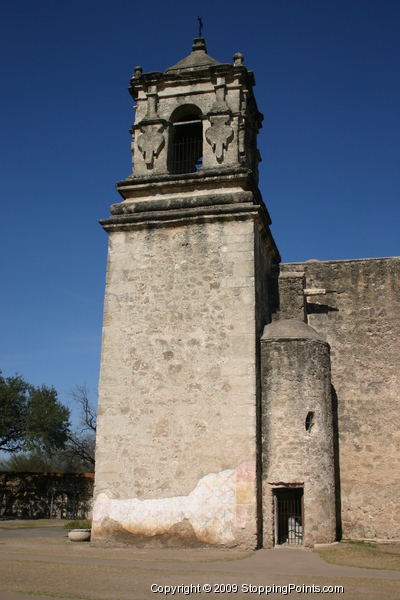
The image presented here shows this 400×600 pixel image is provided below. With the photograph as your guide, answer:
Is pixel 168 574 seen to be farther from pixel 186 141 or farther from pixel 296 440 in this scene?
pixel 186 141

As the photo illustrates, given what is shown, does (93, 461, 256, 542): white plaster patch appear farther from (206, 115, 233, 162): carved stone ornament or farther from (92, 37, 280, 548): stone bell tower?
(206, 115, 233, 162): carved stone ornament

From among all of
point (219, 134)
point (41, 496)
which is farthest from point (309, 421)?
point (41, 496)

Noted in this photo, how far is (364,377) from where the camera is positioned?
11766 mm

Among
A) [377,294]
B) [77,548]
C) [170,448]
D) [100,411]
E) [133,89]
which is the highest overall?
[133,89]

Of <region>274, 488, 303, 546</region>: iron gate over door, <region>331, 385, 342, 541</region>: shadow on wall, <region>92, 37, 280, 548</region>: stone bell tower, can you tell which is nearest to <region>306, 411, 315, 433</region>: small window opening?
<region>92, 37, 280, 548</region>: stone bell tower

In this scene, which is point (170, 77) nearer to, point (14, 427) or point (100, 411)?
point (100, 411)

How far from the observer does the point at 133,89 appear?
1227cm

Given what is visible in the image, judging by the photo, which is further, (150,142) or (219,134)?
(150,142)

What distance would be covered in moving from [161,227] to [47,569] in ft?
20.2

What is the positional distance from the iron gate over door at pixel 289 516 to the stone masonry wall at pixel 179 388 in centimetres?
105

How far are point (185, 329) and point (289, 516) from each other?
3.71 metres

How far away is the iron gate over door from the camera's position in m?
9.76

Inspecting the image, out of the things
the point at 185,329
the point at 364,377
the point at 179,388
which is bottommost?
the point at 179,388

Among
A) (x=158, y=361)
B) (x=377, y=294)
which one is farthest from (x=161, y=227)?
(x=377, y=294)
